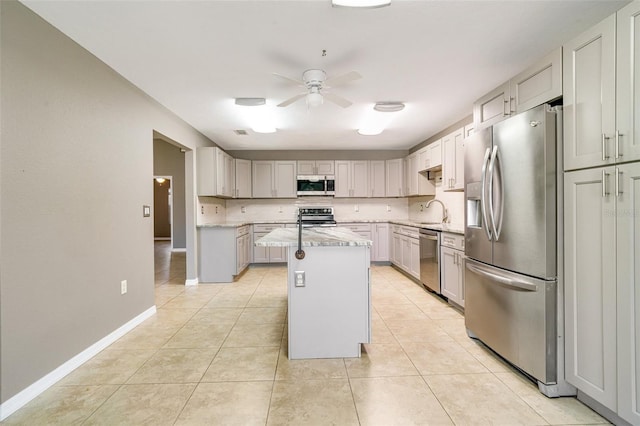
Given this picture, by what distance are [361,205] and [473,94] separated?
3.49 m

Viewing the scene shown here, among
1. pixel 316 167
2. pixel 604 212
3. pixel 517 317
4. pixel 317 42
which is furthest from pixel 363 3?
pixel 316 167

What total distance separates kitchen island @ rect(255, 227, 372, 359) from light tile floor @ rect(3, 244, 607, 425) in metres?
0.12

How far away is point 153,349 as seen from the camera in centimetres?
244

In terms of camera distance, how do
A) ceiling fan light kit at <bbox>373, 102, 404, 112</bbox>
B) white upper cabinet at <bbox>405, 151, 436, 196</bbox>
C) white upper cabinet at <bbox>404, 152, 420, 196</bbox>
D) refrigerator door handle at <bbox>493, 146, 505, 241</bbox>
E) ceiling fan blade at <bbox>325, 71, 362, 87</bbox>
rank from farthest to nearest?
white upper cabinet at <bbox>404, 152, 420, 196</bbox>
white upper cabinet at <bbox>405, 151, 436, 196</bbox>
ceiling fan light kit at <bbox>373, 102, 404, 112</bbox>
ceiling fan blade at <bbox>325, 71, 362, 87</bbox>
refrigerator door handle at <bbox>493, 146, 505, 241</bbox>

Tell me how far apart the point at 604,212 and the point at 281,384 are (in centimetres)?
211

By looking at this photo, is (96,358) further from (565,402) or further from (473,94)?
(473,94)

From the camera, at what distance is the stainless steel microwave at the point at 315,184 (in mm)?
6000

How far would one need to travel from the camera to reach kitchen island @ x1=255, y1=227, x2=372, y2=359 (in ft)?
7.37

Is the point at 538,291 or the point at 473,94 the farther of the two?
the point at 473,94

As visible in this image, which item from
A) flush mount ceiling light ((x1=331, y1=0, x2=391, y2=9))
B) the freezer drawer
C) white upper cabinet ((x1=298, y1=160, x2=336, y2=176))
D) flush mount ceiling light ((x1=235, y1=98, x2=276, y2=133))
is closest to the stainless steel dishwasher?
the freezer drawer

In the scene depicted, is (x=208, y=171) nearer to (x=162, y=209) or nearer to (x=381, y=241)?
(x=381, y=241)

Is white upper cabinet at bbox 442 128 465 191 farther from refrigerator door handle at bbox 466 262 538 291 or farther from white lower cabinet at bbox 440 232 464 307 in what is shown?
refrigerator door handle at bbox 466 262 538 291

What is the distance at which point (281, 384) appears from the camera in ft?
6.31

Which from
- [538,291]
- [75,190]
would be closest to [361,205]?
[538,291]
